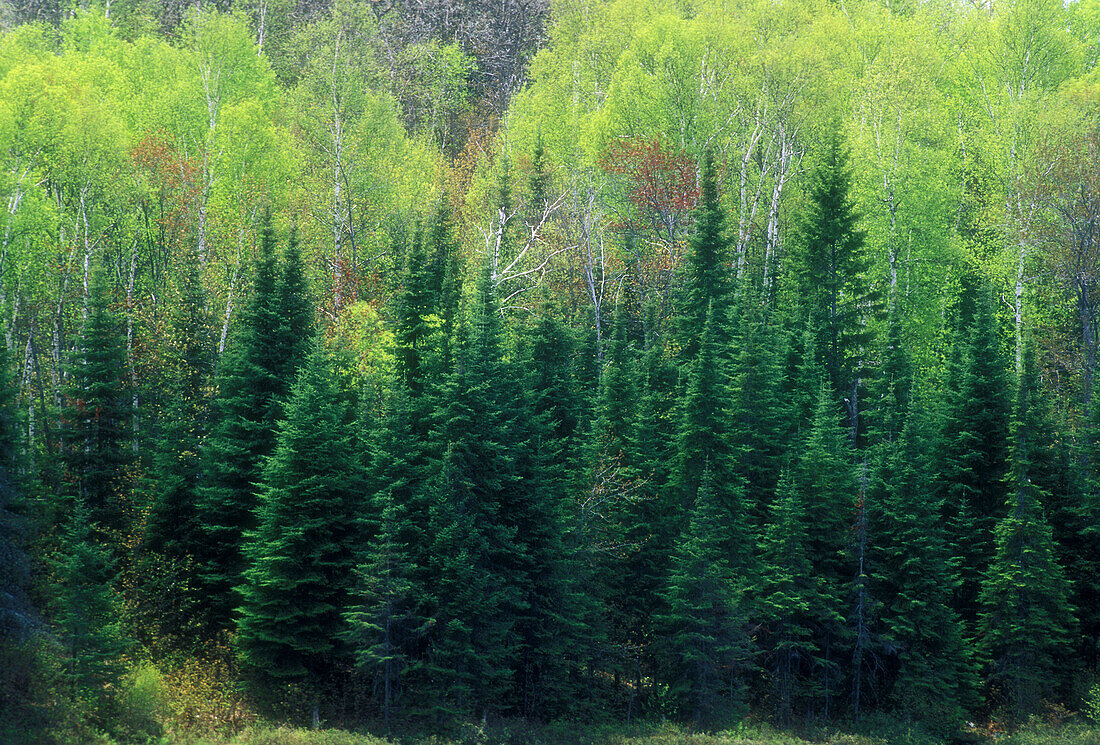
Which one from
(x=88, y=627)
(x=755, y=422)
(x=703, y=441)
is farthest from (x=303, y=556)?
(x=755, y=422)

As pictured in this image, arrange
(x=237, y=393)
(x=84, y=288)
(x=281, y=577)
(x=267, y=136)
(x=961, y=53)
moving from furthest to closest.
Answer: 1. (x=961, y=53)
2. (x=267, y=136)
3. (x=84, y=288)
4. (x=237, y=393)
5. (x=281, y=577)

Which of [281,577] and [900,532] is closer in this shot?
[281,577]

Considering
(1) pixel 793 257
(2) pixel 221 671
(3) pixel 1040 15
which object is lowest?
(2) pixel 221 671

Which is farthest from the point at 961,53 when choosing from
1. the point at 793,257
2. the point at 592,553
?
the point at 592,553

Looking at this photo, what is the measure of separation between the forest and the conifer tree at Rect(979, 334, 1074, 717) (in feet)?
0.46

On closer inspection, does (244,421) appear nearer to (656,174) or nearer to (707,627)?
(707,627)

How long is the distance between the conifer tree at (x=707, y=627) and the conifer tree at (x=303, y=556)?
422 inches

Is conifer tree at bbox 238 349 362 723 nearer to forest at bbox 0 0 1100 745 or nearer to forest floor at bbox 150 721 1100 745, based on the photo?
forest at bbox 0 0 1100 745

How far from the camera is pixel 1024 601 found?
33406 mm

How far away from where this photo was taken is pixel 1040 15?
42781mm

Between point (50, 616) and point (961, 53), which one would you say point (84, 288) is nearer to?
point (50, 616)

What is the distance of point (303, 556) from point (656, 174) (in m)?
23.2

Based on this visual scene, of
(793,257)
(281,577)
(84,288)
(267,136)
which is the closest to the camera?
(281,577)

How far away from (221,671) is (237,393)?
862 centimetres
